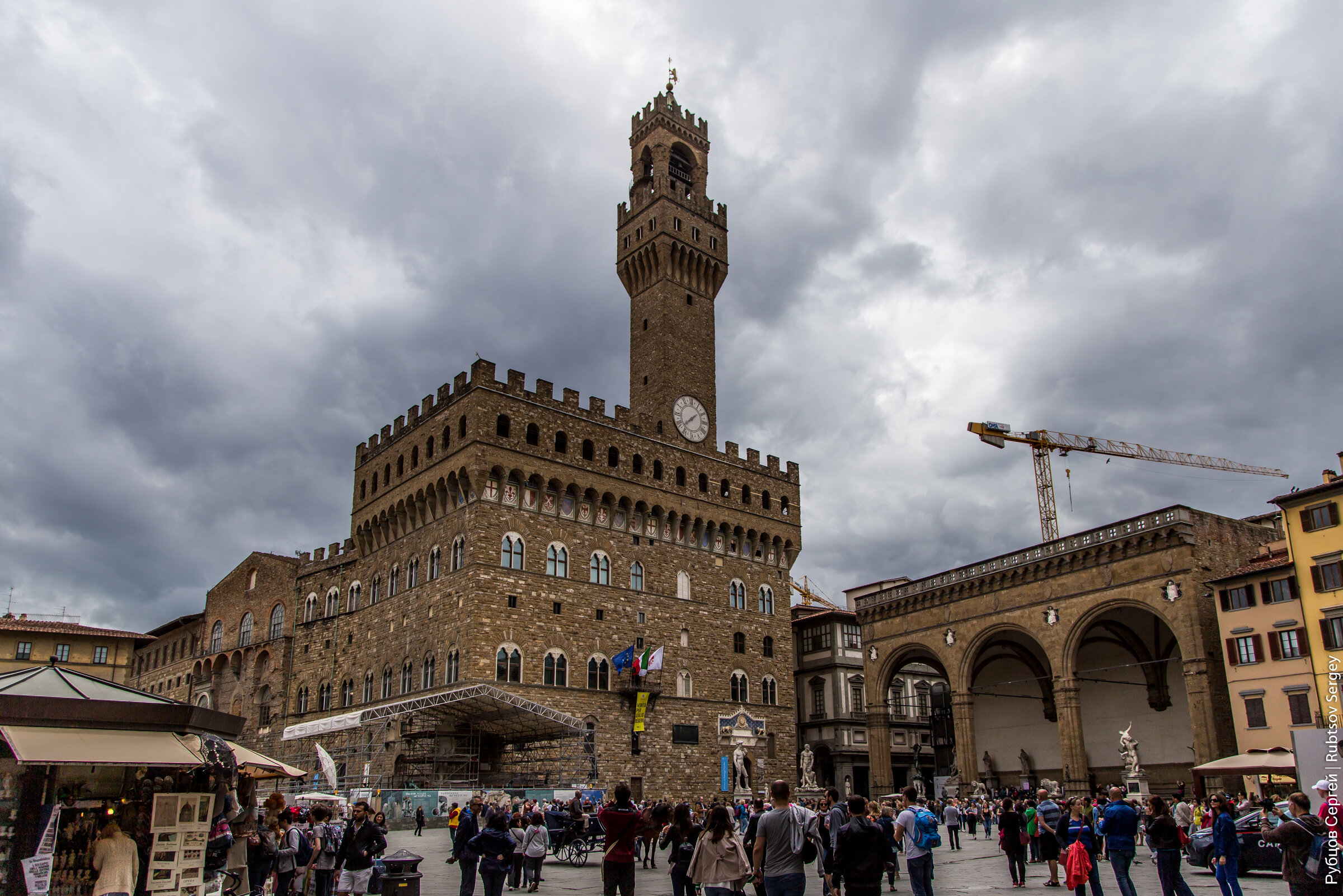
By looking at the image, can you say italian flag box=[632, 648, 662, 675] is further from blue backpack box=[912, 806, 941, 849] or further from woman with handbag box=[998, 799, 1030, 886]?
blue backpack box=[912, 806, 941, 849]

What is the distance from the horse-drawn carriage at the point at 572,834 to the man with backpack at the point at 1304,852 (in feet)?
46.5

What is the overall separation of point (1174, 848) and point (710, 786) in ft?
102

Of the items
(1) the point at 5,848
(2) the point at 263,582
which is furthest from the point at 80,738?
(2) the point at 263,582

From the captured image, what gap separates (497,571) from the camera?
1425 inches

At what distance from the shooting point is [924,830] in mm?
11352

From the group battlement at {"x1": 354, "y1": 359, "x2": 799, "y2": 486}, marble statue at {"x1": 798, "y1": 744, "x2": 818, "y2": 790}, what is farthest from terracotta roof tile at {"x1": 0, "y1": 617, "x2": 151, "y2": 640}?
marble statue at {"x1": 798, "y1": 744, "x2": 818, "y2": 790}

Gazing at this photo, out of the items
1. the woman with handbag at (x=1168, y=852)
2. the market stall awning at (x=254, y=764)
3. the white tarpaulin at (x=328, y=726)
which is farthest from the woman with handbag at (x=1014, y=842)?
the white tarpaulin at (x=328, y=726)

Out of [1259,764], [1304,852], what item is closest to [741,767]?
[1259,764]

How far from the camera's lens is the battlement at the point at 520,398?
38.2 m

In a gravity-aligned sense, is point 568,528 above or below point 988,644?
above

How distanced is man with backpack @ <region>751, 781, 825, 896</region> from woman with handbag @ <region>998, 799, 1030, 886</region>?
8302 millimetres

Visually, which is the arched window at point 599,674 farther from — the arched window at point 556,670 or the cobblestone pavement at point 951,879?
the cobblestone pavement at point 951,879

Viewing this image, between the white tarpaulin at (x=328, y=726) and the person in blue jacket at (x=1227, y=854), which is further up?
the white tarpaulin at (x=328, y=726)

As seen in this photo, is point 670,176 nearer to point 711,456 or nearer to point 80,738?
point 711,456
